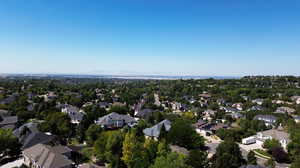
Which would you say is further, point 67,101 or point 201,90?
point 201,90

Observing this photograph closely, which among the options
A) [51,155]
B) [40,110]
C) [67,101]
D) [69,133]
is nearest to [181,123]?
[51,155]

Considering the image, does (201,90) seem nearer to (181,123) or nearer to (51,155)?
(181,123)

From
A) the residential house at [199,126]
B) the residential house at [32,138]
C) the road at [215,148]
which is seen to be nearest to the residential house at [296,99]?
the residential house at [199,126]

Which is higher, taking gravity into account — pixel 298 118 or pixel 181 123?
pixel 181 123

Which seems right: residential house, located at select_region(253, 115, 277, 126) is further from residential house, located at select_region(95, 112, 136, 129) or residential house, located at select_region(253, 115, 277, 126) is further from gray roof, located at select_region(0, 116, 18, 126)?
gray roof, located at select_region(0, 116, 18, 126)

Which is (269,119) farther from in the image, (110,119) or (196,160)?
(110,119)

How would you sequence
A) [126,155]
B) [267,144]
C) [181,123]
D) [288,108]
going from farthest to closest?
[288,108] < [267,144] < [181,123] < [126,155]
